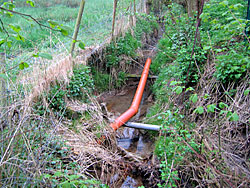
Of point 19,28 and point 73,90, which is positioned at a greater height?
point 19,28

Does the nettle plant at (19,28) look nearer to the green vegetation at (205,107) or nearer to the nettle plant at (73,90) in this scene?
the green vegetation at (205,107)

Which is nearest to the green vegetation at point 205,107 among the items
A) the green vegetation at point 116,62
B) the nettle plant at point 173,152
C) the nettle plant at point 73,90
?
the nettle plant at point 173,152

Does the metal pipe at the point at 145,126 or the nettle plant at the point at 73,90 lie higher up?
the nettle plant at the point at 73,90

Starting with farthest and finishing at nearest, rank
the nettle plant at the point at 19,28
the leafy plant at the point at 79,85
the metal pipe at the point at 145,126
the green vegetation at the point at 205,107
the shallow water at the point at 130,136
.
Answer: the leafy plant at the point at 79,85 < the metal pipe at the point at 145,126 < the shallow water at the point at 130,136 < the green vegetation at the point at 205,107 < the nettle plant at the point at 19,28

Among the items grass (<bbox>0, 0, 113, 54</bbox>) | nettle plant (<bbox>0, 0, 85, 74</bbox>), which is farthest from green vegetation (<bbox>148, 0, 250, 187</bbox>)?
grass (<bbox>0, 0, 113, 54</bbox>)

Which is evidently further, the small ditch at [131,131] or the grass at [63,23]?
the grass at [63,23]

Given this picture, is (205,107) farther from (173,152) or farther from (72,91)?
(72,91)

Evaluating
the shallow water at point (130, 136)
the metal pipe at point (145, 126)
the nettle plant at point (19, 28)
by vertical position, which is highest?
the nettle plant at point (19, 28)

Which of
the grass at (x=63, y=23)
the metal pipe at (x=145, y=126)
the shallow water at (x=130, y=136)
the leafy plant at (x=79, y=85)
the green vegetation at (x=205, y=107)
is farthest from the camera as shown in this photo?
the grass at (x=63, y=23)

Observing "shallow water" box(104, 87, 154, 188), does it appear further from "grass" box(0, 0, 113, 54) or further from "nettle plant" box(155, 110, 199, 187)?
"grass" box(0, 0, 113, 54)

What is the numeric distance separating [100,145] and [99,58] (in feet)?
9.82

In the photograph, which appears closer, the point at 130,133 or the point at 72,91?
the point at 72,91

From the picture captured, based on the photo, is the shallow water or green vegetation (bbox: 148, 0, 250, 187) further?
the shallow water

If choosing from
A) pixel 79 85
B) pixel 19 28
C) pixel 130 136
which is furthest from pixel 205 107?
pixel 19 28
